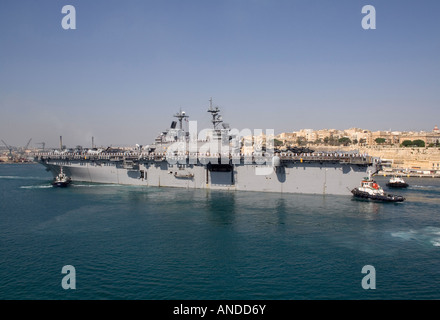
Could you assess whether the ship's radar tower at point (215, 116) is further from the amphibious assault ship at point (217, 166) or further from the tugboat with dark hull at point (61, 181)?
the tugboat with dark hull at point (61, 181)

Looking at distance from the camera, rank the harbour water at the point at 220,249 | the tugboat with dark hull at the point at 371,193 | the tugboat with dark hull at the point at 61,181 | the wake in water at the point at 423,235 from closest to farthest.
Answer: the harbour water at the point at 220,249 → the wake in water at the point at 423,235 → the tugboat with dark hull at the point at 371,193 → the tugboat with dark hull at the point at 61,181

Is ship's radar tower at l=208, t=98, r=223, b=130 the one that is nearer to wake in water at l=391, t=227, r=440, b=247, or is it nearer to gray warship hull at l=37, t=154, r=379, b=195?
gray warship hull at l=37, t=154, r=379, b=195

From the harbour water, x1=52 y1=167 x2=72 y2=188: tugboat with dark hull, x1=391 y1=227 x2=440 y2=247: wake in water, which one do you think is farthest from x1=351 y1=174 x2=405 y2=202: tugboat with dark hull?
x1=52 y1=167 x2=72 y2=188: tugboat with dark hull

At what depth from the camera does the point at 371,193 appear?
31641 millimetres

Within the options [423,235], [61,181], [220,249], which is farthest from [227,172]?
[61,181]

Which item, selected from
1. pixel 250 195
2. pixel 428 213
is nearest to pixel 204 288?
pixel 250 195

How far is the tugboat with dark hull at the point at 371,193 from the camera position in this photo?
31484 mm

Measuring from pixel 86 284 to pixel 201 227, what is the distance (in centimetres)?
1010

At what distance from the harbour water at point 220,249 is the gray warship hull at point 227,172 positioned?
291 cm

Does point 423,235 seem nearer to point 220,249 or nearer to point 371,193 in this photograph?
point 371,193

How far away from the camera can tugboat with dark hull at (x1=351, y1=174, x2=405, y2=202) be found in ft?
103

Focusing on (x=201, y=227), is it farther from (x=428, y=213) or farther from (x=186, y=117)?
(x=186, y=117)

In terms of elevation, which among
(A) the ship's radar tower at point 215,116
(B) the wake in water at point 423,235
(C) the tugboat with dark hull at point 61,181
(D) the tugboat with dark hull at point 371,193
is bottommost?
(B) the wake in water at point 423,235

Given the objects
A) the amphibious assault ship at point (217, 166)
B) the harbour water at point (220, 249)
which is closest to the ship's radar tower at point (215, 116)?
the amphibious assault ship at point (217, 166)
